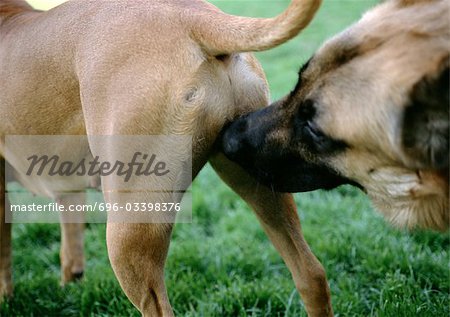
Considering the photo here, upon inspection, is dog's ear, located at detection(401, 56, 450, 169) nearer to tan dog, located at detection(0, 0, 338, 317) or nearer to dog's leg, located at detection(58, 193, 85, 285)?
tan dog, located at detection(0, 0, 338, 317)

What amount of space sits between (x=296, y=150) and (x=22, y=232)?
2.79 m

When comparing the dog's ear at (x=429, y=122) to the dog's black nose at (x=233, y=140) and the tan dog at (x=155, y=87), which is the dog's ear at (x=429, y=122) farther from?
the dog's black nose at (x=233, y=140)

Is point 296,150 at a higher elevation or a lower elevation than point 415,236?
higher

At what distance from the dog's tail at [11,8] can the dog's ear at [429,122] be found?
235cm

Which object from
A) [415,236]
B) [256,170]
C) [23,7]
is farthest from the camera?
[415,236]

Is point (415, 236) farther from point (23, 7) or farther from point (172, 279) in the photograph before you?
point (23, 7)

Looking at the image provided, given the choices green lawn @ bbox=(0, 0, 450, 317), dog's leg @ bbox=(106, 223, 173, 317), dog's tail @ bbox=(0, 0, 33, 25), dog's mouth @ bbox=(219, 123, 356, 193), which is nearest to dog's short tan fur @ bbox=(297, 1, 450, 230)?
dog's mouth @ bbox=(219, 123, 356, 193)

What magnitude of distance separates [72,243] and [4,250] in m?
0.45

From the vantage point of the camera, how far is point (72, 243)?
14.3ft

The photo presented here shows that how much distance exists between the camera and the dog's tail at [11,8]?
3.74 m

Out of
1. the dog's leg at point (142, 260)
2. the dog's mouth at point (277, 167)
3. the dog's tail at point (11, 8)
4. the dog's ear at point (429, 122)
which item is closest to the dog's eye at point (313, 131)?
the dog's mouth at point (277, 167)

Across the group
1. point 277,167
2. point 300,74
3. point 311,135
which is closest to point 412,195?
point 311,135

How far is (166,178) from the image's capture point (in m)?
2.78

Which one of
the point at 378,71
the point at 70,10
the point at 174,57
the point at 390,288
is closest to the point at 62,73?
the point at 70,10
